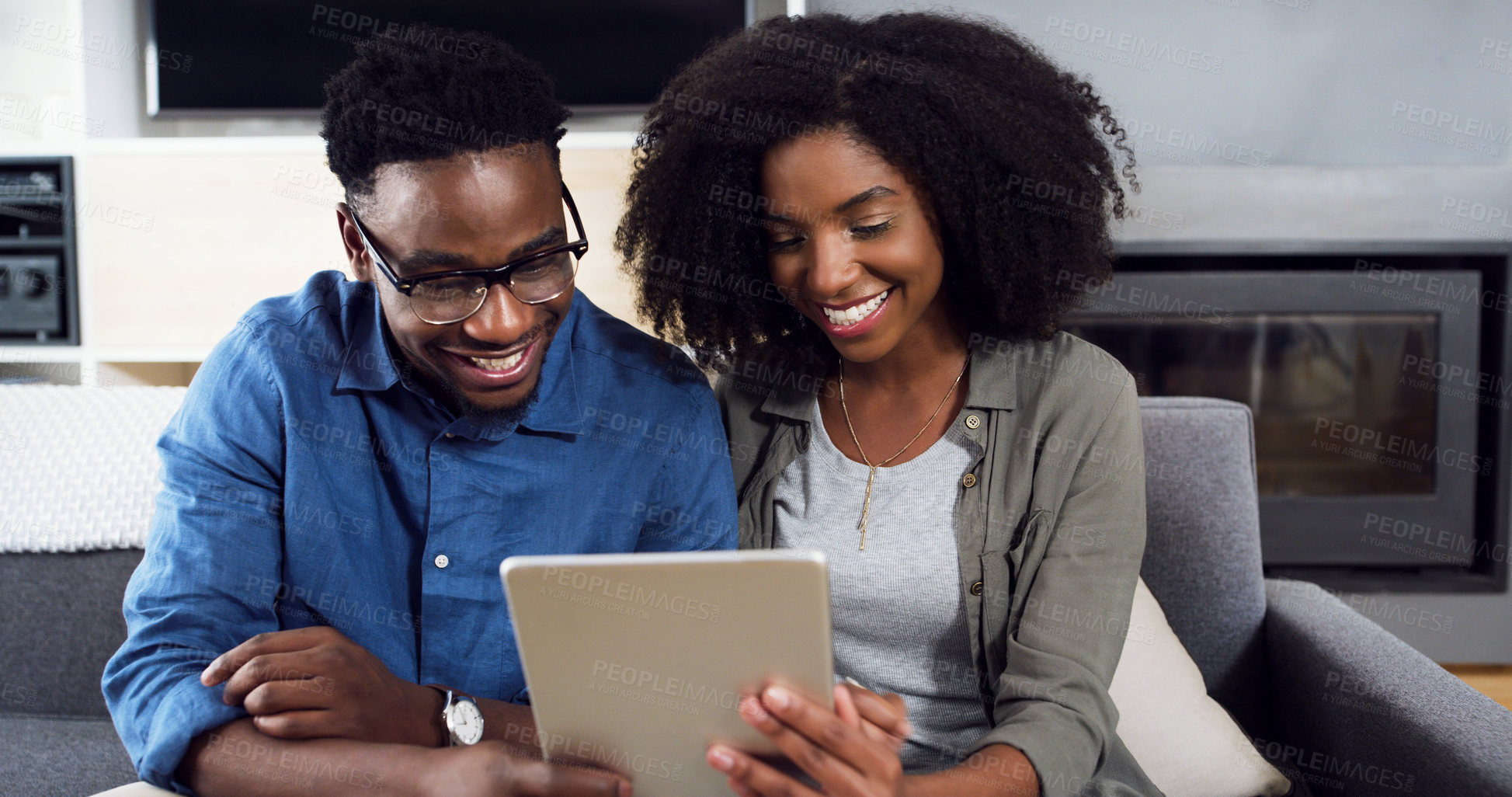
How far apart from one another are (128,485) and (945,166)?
47.3 inches

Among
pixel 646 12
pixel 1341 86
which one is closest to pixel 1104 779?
pixel 646 12

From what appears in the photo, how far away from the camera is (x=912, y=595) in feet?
3.67

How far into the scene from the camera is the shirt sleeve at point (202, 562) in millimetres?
886

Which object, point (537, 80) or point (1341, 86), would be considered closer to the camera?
point (537, 80)

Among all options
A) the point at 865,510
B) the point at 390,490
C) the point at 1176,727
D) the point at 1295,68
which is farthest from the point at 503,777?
the point at 1295,68

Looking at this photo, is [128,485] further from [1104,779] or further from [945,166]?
[1104,779]

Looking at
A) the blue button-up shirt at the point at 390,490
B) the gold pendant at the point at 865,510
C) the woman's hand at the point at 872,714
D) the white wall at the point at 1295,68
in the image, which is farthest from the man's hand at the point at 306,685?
the white wall at the point at 1295,68

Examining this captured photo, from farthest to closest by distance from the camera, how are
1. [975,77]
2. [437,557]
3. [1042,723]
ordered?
[975,77]
[437,557]
[1042,723]

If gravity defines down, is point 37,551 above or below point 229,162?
below

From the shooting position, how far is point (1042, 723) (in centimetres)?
95

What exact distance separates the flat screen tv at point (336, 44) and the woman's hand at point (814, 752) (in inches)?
78.9

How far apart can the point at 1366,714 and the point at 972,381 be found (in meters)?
0.56

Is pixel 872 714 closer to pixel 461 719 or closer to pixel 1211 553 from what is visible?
pixel 461 719

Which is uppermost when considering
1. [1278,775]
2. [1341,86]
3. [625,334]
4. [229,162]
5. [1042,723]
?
[1341,86]
